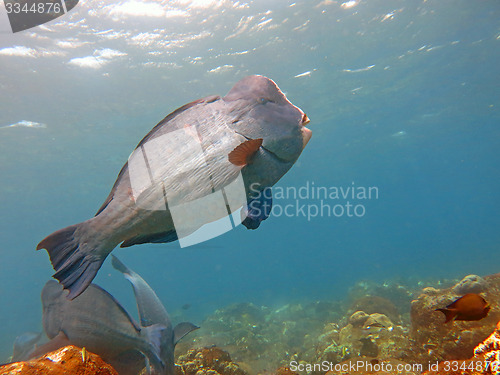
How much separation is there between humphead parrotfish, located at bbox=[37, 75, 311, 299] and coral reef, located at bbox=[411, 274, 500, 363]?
509 cm

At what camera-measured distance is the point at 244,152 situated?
5.33ft

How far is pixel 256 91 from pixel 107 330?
306 cm

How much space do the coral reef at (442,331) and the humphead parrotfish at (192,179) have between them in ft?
16.7

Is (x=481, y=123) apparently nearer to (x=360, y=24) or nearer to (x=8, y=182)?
(x=360, y=24)

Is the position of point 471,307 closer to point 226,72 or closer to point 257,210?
point 257,210

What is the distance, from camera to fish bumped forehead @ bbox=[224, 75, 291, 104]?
195 centimetres

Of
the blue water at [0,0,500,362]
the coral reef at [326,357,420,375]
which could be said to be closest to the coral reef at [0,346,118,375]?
the coral reef at [326,357,420,375]

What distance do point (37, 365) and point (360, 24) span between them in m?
18.8

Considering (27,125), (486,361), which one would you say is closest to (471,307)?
(486,361)

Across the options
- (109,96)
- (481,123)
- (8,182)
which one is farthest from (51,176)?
(481,123)

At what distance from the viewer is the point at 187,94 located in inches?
736

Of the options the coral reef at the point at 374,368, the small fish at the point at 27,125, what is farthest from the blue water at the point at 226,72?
the coral reef at the point at 374,368

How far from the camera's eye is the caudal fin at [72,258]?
166 centimetres

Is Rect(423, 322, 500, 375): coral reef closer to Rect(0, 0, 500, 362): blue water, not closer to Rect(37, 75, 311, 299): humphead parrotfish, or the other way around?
Rect(37, 75, 311, 299): humphead parrotfish
